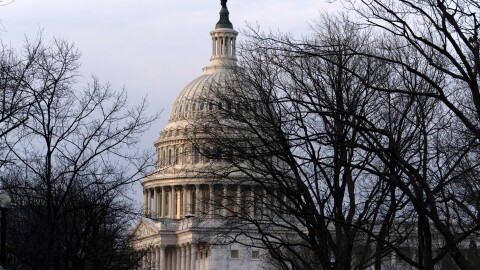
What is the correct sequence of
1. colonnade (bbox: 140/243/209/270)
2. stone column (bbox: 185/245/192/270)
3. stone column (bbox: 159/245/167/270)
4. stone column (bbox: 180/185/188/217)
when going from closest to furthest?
colonnade (bbox: 140/243/209/270), stone column (bbox: 185/245/192/270), stone column (bbox: 180/185/188/217), stone column (bbox: 159/245/167/270)

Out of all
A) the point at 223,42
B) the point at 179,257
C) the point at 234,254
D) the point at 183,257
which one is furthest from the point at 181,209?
the point at 223,42

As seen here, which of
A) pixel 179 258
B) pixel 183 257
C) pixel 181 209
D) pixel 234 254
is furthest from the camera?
pixel 181 209

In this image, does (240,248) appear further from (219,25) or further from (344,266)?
(344,266)

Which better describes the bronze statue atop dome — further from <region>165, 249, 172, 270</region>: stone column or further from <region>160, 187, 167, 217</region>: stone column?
<region>165, 249, 172, 270</region>: stone column

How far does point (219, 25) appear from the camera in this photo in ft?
598

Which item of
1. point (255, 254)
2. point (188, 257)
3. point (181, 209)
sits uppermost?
point (181, 209)

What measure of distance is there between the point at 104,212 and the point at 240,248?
13016 centimetres

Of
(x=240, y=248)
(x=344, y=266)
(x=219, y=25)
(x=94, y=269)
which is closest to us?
(x=344, y=266)

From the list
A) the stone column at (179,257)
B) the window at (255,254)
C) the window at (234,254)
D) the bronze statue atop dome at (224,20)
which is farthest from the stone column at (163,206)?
the bronze statue atop dome at (224,20)

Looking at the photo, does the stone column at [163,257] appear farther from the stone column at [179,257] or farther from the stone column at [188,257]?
the stone column at [188,257]

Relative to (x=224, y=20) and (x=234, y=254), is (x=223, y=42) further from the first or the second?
(x=234, y=254)

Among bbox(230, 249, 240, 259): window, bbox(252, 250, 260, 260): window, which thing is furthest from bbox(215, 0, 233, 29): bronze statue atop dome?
bbox(252, 250, 260, 260): window

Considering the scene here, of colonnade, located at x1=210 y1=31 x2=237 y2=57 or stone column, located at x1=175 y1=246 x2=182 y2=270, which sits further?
colonnade, located at x1=210 y1=31 x2=237 y2=57

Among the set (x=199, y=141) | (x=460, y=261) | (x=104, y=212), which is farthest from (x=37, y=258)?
(x=460, y=261)
